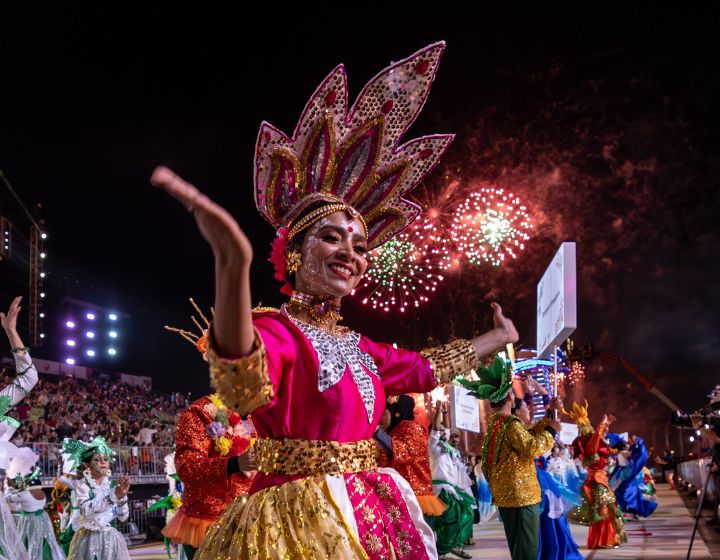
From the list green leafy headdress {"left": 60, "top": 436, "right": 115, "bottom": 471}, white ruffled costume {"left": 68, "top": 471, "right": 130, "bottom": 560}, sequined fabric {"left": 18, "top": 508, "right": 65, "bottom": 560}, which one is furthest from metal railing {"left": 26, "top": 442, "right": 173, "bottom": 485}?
white ruffled costume {"left": 68, "top": 471, "right": 130, "bottom": 560}

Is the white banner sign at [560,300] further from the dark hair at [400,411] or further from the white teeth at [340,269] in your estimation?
the white teeth at [340,269]

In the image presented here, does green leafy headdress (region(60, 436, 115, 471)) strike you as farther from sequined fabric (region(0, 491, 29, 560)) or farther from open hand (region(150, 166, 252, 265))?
open hand (region(150, 166, 252, 265))

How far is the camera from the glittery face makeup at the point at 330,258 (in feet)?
10.4

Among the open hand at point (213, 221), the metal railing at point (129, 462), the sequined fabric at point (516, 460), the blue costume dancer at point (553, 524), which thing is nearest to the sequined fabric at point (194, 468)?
the sequined fabric at point (516, 460)

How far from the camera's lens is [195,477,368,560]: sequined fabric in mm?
2510

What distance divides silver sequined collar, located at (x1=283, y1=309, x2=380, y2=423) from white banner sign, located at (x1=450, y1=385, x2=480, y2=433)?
30.2 ft

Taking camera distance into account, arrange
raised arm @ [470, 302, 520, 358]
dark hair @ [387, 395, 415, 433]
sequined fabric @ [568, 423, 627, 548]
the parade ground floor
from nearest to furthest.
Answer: raised arm @ [470, 302, 520, 358] → dark hair @ [387, 395, 415, 433] → the parade ground floor → sequined fabric @ [568, 423, 627, 548]

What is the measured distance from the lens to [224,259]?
2.21m

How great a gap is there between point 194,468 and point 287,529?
2.60 meters

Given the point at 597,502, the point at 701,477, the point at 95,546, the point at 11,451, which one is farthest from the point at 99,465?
the point at 701,477

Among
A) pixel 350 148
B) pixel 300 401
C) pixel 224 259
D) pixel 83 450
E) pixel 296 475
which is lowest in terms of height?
pixel 296 475

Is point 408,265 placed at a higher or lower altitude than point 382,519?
higher

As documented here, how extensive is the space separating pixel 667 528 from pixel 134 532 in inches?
368

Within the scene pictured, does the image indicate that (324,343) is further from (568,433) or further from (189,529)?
(568,433)
